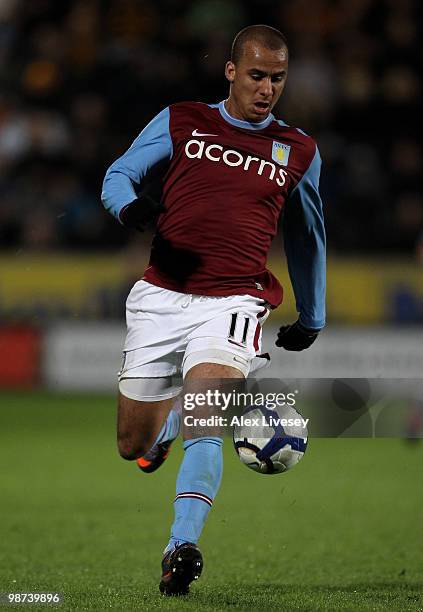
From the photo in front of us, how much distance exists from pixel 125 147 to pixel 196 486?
9.39m

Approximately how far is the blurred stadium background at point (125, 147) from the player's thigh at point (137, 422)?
738cm

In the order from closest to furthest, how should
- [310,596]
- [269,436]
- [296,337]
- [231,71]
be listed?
[269,436]
[310,596]
[231,71]
[296,337]

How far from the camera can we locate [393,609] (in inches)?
161

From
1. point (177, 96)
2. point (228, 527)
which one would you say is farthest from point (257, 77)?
point (177, 96)

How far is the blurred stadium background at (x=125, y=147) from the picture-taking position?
13039 millimetres

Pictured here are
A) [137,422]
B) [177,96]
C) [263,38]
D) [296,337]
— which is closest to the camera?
[263,38]

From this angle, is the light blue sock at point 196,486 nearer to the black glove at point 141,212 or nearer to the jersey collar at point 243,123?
the black glove at point 141,212

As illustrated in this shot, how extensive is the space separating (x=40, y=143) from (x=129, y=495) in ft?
23.0

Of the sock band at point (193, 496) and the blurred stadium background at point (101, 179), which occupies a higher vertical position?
the blurred stadium background at point (101, 179)

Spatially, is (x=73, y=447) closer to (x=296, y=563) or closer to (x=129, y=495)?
(x=129, y=495)

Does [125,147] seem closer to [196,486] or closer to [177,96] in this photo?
[177,96]

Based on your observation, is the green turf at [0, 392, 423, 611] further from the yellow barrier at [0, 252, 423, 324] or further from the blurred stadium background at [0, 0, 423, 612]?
the yellow barrier at [0, 252, 423, 324]

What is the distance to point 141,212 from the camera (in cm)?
416

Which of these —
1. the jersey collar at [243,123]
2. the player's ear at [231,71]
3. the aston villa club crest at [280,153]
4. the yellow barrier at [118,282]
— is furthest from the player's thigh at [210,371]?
the yellow barrier at [118,282]
